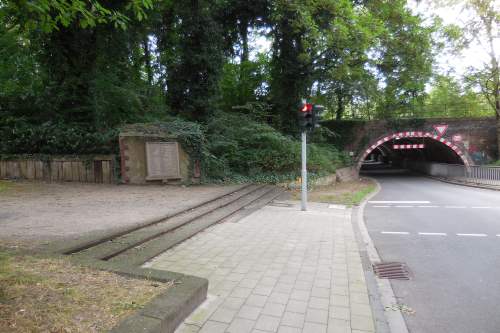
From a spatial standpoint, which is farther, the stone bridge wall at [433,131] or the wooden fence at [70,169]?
the stone bridge wall at [433,131]

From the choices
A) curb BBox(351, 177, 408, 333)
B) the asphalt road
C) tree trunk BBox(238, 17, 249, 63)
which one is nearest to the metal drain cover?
the asphalt road

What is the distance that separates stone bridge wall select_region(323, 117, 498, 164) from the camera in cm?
2334

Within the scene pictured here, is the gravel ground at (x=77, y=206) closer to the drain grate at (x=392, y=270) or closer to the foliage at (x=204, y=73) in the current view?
the foliage at (x=204, y=73)

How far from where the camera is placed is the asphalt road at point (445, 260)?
11.6 feet

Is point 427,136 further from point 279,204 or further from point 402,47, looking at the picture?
point 279,204

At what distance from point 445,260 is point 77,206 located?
8.47 m

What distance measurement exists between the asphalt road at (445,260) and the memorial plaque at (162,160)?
7.91 meters

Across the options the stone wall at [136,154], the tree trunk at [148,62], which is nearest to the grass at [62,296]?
the stone wall at [136,154]

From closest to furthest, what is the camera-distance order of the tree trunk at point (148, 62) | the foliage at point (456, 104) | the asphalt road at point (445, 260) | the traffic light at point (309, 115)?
the asphalt road at point (445, 260) < the traffic light at point (309, 115) < the tree trunk at point (148, 62) < the foliage at point (456, 104)

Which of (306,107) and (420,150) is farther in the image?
(420,150)

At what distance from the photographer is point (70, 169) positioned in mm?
13125

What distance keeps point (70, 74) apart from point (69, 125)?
2.33 metres

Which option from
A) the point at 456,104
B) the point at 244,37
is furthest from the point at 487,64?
the point at 244,37

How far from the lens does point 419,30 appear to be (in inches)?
702
